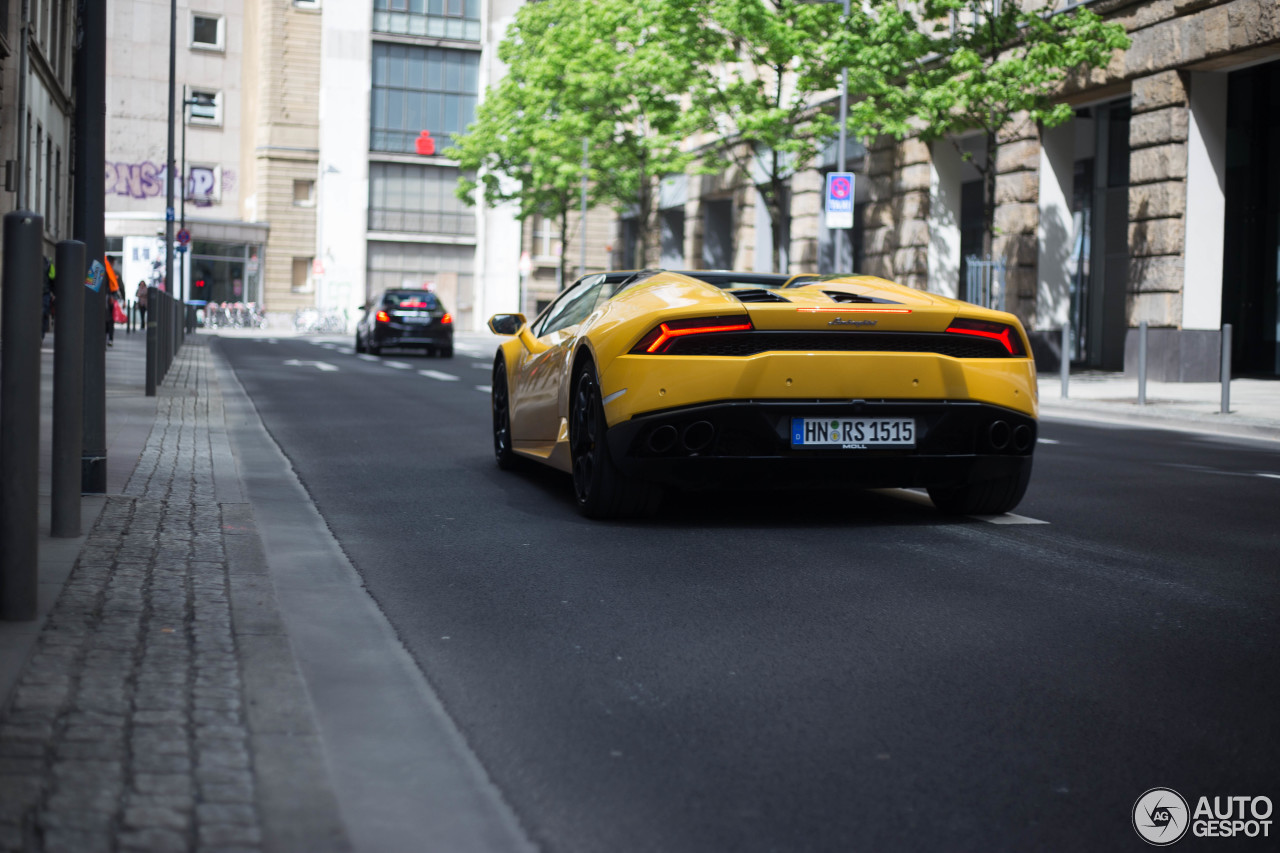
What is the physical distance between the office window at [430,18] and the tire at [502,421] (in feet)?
193

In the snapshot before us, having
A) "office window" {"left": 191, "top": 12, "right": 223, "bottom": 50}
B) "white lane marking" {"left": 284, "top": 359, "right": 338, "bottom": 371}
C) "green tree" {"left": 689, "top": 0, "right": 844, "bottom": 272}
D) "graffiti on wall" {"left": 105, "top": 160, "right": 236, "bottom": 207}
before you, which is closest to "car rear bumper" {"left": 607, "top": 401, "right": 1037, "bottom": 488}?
"white lane marking" {"left": 284, "top": 359, "right": 338, "bottom": 371}

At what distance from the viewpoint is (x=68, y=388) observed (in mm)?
5598

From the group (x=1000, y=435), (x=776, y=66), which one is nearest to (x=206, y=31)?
(x=776, y=66)

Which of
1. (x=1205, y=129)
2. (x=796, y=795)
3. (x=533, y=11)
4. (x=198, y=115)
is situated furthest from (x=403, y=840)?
(x=198, y=115)

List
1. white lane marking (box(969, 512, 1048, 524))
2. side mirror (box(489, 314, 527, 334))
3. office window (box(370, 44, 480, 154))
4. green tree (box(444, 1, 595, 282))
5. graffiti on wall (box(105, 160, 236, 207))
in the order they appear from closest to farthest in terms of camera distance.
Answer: white lane marking (box(969, 512, 1048, 524)) → side mirror (box(489, 314, 527, 334)) → green tree (box(444, 1, 595, 282)) → office window (box(370, 44, 480, 154)) → graffiti on wall (box(105, 160, 236, 207))

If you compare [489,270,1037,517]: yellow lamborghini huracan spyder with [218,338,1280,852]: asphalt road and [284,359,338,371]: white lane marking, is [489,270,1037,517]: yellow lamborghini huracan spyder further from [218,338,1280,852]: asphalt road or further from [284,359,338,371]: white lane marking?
[284,359,338,371]: white lane marking

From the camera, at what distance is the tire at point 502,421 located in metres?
9.48

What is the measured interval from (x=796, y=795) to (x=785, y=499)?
500cm

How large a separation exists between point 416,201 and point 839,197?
4287 cm

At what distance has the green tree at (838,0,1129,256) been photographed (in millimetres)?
23766

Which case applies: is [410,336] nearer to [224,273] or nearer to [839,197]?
[839,197]

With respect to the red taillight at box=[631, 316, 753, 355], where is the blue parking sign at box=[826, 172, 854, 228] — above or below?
above

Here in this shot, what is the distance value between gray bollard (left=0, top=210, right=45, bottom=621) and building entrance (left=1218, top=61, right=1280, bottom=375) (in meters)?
21.6

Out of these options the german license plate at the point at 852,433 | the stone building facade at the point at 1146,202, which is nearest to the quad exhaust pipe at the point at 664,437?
the german license plate at the point at 852,433
